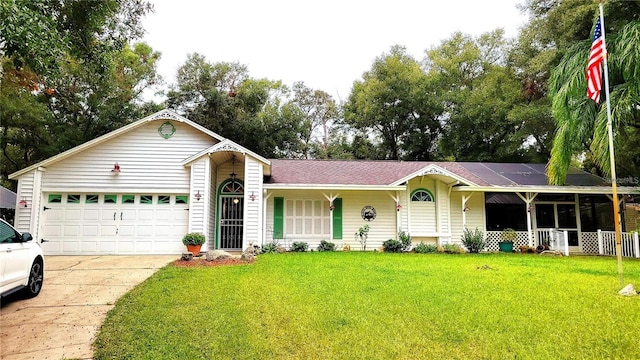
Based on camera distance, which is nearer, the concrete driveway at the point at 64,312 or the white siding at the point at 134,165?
the concrete driveway at the point at 64,312

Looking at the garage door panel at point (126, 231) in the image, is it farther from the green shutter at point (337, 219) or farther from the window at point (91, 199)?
the green shutter at point (337, 219)

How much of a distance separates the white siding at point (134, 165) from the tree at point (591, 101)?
12417 millimetres

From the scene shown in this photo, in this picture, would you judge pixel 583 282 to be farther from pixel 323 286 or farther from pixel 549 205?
pixel 549 205

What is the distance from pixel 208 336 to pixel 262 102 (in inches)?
934

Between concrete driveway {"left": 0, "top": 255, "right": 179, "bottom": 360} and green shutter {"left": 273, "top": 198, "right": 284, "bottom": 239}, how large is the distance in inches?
225

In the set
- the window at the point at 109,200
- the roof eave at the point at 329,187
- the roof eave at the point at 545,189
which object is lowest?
the window at the point at 109,200

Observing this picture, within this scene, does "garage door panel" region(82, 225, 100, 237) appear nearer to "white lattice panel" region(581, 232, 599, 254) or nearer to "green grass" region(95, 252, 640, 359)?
"green grass" region(95, 252, 640, 359)

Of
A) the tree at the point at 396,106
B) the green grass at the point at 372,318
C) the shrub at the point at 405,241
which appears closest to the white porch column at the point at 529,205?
the shrub at the point at 405,241

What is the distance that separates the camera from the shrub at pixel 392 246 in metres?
13.6

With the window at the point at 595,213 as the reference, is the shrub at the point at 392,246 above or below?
below

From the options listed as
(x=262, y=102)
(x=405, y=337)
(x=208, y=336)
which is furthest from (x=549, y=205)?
(x=262, y=102)

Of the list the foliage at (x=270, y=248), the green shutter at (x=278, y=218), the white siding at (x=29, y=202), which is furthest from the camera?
the green shutter at (x=278, y=218)

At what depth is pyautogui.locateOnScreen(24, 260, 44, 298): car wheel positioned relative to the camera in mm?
5945

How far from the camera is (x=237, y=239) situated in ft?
46.4
